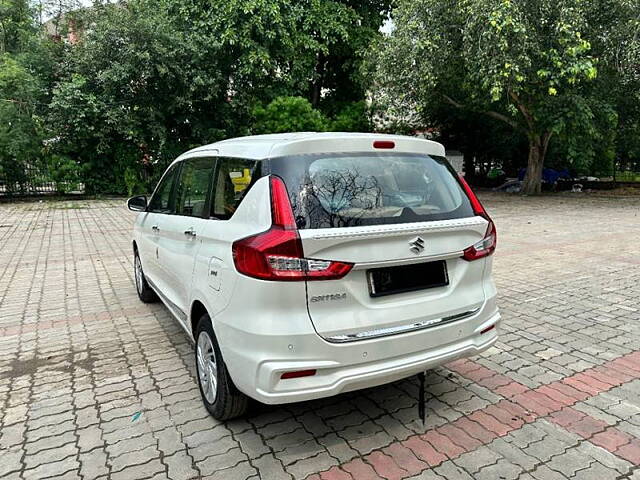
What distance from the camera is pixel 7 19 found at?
20.3 meters

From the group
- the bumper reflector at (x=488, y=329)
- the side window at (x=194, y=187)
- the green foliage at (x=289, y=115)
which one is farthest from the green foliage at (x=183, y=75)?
the bumper reflector at (x=488, y=329)

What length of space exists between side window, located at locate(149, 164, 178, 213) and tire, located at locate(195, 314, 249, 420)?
1422 mm

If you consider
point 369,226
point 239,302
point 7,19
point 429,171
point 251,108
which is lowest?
point 239,302

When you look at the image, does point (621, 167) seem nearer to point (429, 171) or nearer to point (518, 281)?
point (518, 281)

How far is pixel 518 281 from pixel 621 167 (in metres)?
21.5

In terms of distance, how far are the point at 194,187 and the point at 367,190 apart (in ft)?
5.10

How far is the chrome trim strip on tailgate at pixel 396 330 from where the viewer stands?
94.0 inches

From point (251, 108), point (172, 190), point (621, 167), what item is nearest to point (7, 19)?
point (251, 108)

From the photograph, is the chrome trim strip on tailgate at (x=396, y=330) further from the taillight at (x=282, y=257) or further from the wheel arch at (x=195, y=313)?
the wheel arch at (x=195, y=313)

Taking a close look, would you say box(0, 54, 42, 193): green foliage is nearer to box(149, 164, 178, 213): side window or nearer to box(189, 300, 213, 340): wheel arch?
box(149, 164, 178, 213): side window

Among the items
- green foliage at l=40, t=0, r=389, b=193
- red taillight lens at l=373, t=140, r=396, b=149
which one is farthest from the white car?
green foliage at l=40, t=0, r=389, b=193

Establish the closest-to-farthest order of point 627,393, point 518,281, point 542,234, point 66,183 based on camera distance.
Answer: point 627,393
point 518,281
point 542,234
point 66,183

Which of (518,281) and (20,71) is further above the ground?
(20,71)

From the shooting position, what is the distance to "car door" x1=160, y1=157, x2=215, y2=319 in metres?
3.21
